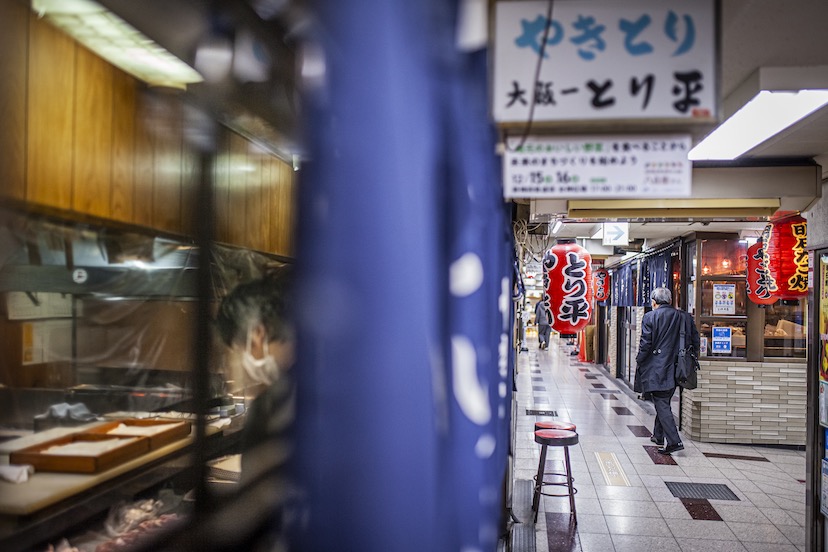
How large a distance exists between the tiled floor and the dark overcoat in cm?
114

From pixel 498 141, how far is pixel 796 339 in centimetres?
1015

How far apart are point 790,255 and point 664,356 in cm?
298

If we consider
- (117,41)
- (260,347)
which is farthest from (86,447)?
(117,41)

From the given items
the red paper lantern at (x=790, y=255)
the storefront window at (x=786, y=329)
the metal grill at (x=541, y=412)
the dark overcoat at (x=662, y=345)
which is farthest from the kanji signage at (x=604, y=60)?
the metal grill at (x=541, y=412)

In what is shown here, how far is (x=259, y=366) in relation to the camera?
120 inches

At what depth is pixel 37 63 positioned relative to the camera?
8.37 ft

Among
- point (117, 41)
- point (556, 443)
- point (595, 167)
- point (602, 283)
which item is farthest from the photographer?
point (602, 283)

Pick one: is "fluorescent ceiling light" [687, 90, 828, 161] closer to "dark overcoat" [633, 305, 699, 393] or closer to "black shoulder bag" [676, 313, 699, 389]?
"dark overcoat" [633, 305, 699, 393]

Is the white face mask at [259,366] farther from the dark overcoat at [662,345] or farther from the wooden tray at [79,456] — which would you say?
the dark overcoat at [662,345]

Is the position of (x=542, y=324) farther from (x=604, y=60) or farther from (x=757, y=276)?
(x=604, y=60)

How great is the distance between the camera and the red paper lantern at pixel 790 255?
691 cm

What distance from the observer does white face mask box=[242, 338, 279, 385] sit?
9.69 feet

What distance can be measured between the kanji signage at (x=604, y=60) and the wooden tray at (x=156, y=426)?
3.01 meters

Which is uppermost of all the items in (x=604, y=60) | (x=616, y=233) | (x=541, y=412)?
(x=616, y=233)
